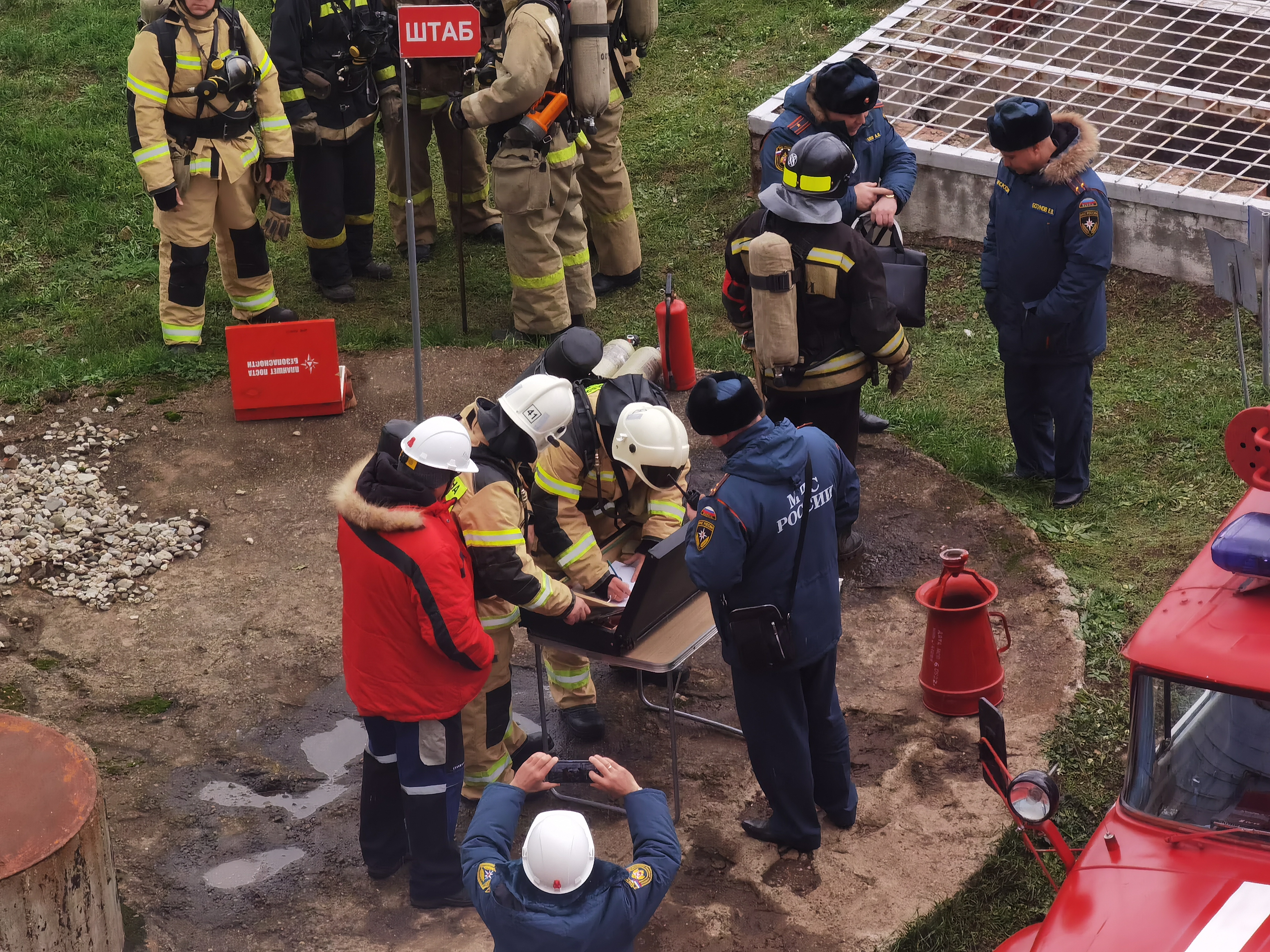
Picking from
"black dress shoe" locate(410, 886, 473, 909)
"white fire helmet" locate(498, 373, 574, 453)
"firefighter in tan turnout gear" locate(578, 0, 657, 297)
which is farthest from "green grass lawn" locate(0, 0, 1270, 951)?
"white fire helmet" locate(498, 373, 574, 453)

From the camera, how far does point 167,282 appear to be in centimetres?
901

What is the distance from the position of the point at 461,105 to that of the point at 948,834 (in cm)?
542

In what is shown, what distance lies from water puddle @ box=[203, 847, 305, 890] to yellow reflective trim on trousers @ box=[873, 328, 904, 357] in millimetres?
3383

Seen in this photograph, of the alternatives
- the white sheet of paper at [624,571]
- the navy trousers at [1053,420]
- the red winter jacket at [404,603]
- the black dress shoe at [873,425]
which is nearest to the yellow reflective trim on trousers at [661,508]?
the white sheet of paper at [624,571]

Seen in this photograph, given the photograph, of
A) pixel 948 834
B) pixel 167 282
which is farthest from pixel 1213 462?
pixel 167 282

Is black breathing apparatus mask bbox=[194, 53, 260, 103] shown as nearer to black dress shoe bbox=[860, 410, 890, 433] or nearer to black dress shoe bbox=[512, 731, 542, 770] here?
black dress shoe bbox=[860, 410, 890, 433]

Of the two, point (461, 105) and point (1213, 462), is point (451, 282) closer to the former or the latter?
point (461, 105)

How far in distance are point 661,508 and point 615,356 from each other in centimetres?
150

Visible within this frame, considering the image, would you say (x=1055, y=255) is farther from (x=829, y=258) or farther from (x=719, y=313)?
(x=719, y=313)

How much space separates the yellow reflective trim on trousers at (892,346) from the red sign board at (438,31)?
2.94m

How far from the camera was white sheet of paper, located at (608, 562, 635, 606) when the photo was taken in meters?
5.69

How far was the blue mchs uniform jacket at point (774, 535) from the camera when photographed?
15.8ft

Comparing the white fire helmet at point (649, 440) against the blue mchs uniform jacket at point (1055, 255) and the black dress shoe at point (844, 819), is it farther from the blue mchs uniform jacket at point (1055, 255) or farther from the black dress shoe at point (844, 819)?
the blue mchs uniform jacket at point (1055, 255)

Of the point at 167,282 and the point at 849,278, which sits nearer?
the point at 849,278
